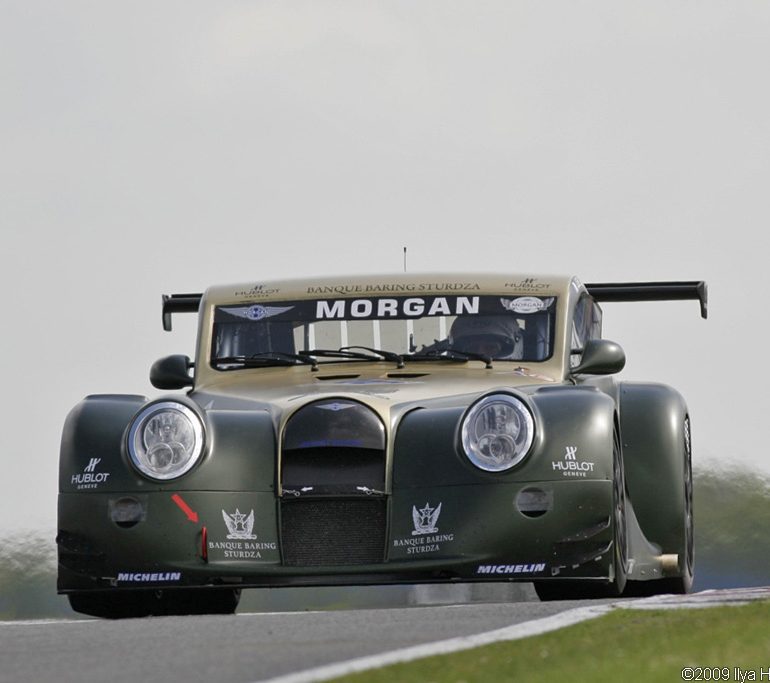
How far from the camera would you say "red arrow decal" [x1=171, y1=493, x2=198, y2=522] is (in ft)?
31.2

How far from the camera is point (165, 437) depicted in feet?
31.6

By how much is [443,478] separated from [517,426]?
0.43 metres

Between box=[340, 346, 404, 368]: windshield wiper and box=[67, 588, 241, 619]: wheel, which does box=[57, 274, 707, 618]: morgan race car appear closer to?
box=[67, 588, 241, 619]: wheel

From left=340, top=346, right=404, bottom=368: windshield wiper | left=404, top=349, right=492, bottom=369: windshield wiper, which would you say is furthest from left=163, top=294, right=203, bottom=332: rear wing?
left=404, top=349, right=492, bottom=369: windshield wiper

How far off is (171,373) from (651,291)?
404 cm

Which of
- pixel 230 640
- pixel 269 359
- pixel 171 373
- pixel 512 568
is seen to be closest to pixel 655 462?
pixel 512 568

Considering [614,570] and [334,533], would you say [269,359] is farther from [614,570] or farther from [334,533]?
[614,570]

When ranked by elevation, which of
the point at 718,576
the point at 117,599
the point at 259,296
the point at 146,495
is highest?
the point at 259,296

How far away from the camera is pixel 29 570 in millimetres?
17266

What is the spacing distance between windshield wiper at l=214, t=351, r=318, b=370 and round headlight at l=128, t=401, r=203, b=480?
1542 mm

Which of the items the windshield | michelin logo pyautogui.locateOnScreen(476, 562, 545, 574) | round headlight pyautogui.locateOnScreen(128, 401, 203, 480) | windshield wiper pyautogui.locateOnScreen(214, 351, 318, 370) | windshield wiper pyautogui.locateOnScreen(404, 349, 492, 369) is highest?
the windshield

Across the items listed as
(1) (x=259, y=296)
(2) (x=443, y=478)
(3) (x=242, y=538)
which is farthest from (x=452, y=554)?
(1) (x=259, y=296)

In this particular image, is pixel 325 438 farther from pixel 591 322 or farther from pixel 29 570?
pixel 29 570

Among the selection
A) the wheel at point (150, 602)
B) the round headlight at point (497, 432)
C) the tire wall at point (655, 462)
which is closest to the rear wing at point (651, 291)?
the tire wall at point (655, 462)
